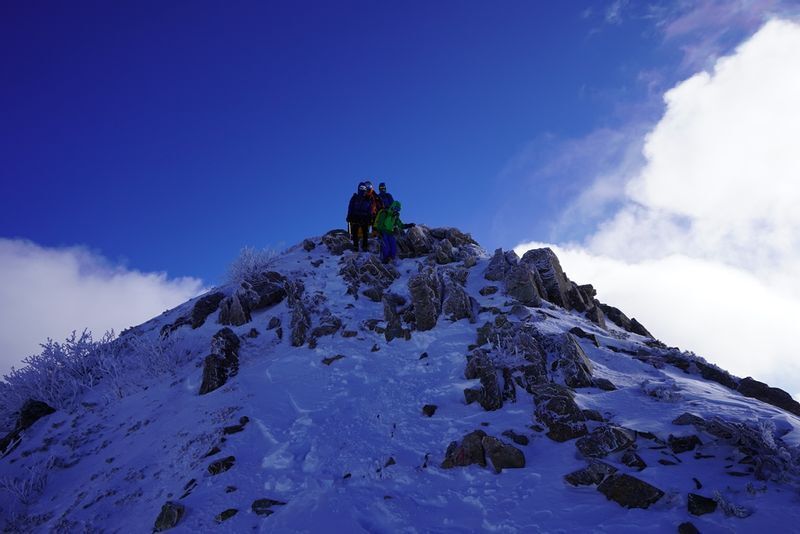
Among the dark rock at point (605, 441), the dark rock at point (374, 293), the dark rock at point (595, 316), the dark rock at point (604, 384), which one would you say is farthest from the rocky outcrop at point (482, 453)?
the dark rock at point (595, 316)

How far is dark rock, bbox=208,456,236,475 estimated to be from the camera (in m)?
6.46

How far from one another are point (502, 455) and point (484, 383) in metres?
1.84

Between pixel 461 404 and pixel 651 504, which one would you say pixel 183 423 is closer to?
pixel 461 404

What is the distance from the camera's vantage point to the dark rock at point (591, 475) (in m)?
5.01

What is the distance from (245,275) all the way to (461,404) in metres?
9.11

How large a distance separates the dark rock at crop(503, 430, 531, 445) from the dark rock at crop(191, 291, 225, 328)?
983cm

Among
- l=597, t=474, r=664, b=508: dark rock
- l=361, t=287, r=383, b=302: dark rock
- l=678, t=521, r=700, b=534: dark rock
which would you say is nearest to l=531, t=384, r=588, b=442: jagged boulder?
l=597, t=474, r=664, b=508: dark rock

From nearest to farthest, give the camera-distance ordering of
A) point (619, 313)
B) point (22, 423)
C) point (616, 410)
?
point (616, 410) < point (22, 423) < point (619, 313)

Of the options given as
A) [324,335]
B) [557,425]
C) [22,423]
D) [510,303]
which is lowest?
[22,423]

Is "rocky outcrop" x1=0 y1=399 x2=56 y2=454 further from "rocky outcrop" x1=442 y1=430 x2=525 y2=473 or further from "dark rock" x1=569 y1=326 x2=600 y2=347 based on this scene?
"dark rock" x1=569 y1=326 x2=600 y2=347

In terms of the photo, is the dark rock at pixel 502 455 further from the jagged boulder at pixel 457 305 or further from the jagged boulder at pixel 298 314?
the jagged boulder at pixel 298 314

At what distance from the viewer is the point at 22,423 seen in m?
10.1

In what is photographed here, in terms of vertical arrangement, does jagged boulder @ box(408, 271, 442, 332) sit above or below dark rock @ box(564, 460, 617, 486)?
above

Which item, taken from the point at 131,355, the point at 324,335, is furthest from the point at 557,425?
the point at 131,355
